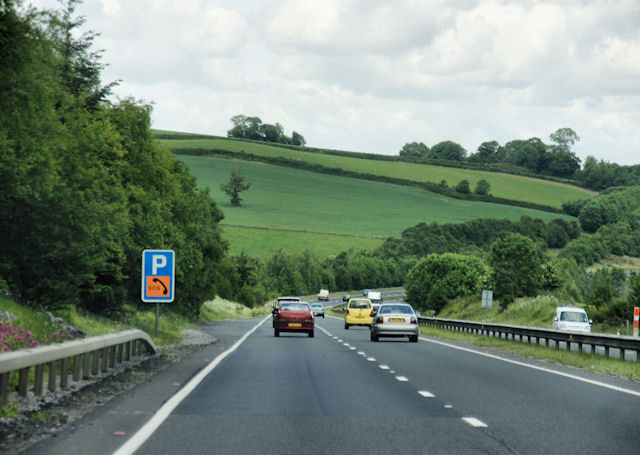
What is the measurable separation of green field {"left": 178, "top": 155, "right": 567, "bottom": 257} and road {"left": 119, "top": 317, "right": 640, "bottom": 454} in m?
132

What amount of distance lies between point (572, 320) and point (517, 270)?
50.8m

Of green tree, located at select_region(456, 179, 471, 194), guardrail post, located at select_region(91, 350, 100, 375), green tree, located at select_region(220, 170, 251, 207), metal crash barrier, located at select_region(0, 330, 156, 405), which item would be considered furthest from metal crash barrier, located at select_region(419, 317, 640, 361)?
green tree, located at select_region(456, 179, 471, 194)

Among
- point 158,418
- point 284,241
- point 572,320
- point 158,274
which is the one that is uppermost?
point 284,241

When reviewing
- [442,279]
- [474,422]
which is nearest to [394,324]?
[474,422]

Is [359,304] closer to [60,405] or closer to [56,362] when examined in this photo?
[56,362]

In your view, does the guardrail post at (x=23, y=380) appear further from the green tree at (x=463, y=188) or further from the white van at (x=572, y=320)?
the green tree at (x=463, y=188)

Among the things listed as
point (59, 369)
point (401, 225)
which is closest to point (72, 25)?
point (59, 369)

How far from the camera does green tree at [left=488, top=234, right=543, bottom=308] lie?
89188mm

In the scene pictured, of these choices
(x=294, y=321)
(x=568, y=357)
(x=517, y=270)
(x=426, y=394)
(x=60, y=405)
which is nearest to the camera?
(x=60, y=405)

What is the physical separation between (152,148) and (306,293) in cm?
12367

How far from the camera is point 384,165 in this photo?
18825cm

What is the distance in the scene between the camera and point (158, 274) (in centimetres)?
2531

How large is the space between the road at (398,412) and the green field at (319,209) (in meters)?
132

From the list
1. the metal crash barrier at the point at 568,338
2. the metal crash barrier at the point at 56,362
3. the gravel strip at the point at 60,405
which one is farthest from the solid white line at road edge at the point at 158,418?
the metal crash barrier at the point at 568,338
